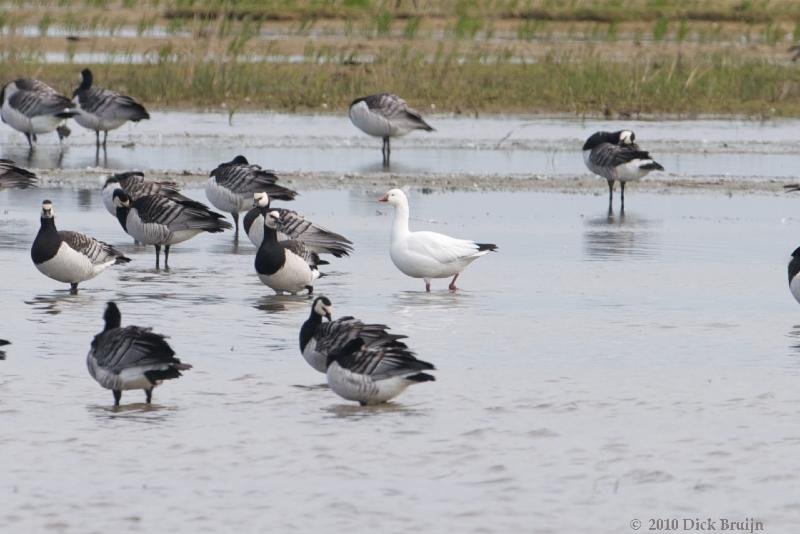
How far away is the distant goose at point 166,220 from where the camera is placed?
56.7 ft

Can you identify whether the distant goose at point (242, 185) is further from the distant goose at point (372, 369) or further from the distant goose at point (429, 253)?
the distant goose at point (372, 369)

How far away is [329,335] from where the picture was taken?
11180 millimetres

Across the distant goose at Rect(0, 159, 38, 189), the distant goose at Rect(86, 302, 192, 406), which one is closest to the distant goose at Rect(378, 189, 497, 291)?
the distant goose at Rect(86, 302, 192, 406)

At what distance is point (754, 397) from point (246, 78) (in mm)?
25486

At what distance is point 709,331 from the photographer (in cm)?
1377

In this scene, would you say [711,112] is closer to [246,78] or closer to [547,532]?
[246,78]

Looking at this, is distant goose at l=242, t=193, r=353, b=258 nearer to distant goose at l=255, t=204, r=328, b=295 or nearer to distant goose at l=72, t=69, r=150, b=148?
distant goose at l=255, t=204, r=328, b=295

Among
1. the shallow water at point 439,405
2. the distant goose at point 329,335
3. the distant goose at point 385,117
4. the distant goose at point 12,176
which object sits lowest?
the shallow water at point 439,405

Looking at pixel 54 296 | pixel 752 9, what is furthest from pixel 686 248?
pixel 752 9

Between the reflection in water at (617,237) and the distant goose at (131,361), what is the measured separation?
327 inches

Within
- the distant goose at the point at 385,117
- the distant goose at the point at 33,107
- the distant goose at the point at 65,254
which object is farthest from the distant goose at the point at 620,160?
the distant goose at the point at 33,107

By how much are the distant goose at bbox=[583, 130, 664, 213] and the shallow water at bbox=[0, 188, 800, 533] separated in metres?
4.21

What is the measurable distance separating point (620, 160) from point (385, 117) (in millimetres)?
5999

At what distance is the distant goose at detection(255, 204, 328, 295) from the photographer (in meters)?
15.1
